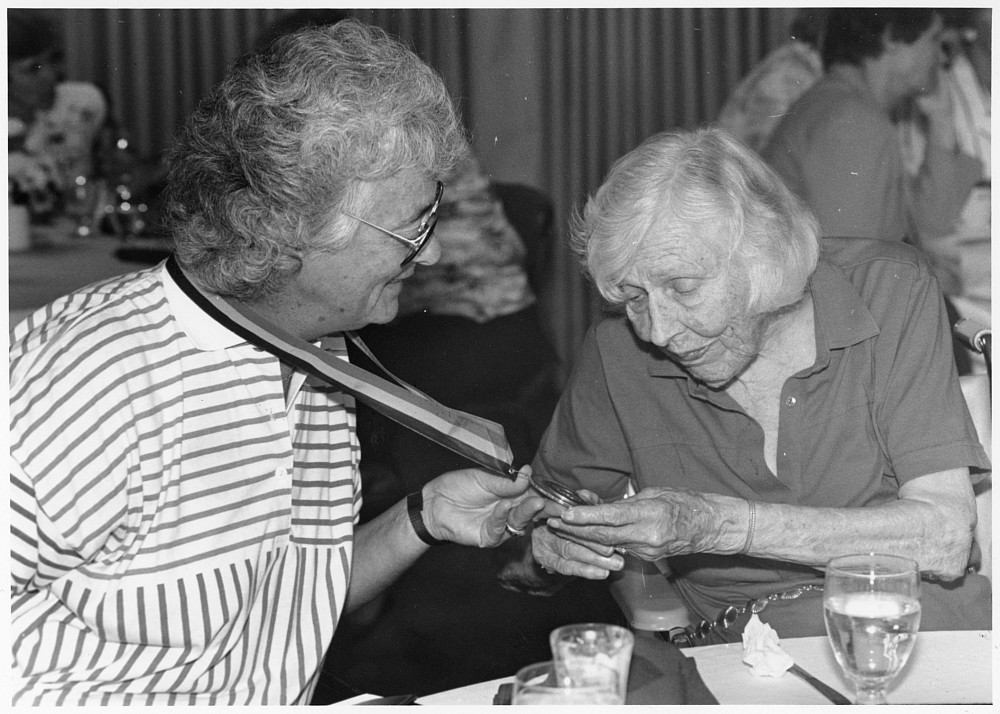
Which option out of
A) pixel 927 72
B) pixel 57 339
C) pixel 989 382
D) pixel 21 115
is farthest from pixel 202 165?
pixel 927 72

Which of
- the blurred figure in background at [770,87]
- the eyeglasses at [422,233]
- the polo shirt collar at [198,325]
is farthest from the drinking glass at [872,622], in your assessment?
the blurred figure in background at [770,87]

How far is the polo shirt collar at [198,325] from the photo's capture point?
4.92 feet

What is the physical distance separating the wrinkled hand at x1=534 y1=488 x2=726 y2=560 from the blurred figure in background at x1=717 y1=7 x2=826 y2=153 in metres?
2.43

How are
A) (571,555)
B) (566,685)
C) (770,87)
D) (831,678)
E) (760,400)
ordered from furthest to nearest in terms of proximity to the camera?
(770,87) < (760,400) < (571,555) < (831,678) < (566,685)

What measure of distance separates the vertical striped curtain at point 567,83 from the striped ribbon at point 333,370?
5.57ft

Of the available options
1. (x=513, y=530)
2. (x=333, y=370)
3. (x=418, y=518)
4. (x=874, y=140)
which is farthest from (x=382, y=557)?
(x=874, y=140)

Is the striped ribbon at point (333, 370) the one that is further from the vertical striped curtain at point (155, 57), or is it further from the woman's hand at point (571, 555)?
the vertical striped curtain at point (155, 57)

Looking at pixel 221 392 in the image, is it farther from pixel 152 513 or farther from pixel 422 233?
pixel 422 233

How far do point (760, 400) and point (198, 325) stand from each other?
0.93 meters

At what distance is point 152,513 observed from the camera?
4.66 ft

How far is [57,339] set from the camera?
1.43 metres

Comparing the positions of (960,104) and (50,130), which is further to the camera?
(960,104)

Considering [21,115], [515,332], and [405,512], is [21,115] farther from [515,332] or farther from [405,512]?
[405,512]

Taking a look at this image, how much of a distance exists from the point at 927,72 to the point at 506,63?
1.39 m
